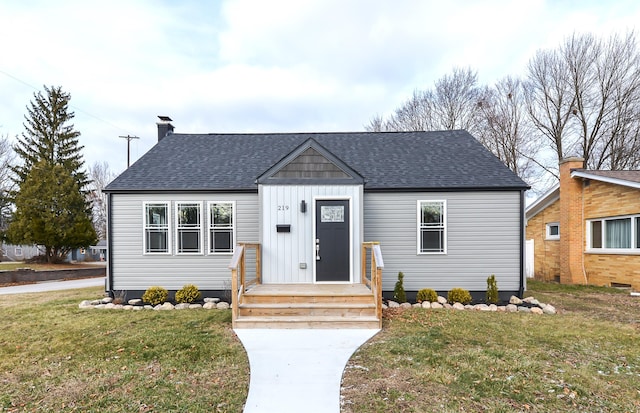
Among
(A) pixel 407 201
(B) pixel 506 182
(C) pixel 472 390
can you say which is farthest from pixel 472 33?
(C) pixel 472 390

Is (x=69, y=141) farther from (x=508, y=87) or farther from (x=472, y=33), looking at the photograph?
(x=508, y=87)

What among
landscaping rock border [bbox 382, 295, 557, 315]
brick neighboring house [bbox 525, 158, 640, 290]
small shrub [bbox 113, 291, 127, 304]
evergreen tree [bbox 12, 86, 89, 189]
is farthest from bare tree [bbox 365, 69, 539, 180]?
evergreen tree [bbox 12, 86, 89, 189]

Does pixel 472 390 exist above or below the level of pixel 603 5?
below

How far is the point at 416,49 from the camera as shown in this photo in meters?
16.8

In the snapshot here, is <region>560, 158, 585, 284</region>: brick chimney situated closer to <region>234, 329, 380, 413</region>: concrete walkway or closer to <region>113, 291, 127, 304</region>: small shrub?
<region>234, 329, 380, 413</region>: concrete walkway

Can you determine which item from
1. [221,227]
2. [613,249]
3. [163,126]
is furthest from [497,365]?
[163,126]

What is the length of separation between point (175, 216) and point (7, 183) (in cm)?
2526

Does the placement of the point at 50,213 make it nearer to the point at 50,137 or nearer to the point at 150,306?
the point at 50,137

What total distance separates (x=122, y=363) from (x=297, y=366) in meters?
2.42

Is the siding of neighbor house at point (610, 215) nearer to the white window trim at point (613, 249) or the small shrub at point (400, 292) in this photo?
the white window trim at point (613, 249)

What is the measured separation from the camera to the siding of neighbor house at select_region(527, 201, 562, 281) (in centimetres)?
1306

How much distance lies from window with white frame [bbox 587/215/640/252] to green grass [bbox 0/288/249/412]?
11.5 metres

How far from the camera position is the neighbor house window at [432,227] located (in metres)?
8.73

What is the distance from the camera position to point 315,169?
8.08 meters
